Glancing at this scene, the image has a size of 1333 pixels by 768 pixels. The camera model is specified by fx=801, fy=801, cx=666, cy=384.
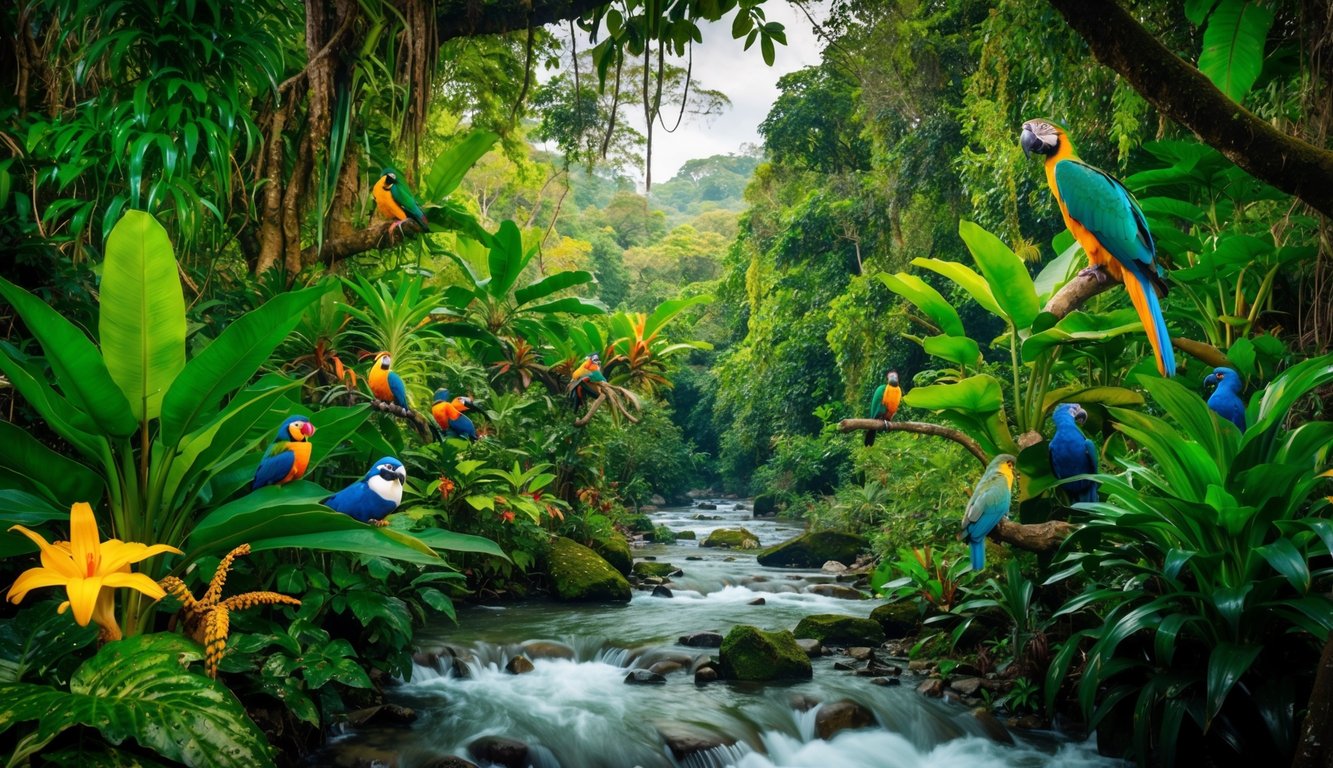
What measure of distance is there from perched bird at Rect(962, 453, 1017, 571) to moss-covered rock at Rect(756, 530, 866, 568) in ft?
19.6

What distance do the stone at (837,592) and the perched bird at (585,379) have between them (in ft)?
9.54

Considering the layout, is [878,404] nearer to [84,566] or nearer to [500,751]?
[500,751]

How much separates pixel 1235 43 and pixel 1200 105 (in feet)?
6.85

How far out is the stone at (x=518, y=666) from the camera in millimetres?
4832

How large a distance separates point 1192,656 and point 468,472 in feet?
14.1

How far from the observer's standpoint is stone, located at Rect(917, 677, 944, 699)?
443 cm

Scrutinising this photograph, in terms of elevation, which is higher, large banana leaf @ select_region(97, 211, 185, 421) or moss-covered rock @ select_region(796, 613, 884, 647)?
large banana leaf @ select_region(97, 211, 185, 421)

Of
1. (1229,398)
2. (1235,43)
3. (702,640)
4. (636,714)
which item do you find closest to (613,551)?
(702,640)

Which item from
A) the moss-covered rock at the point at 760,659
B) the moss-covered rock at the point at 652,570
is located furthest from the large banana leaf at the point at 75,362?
the moss-covered rock at the point at 652,570

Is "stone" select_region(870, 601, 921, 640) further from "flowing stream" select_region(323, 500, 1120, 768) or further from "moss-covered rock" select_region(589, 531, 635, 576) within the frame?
"moss-covered rock" select_region(589, 531, 635, 576)

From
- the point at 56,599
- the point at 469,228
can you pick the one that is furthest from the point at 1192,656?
the point at 469,228

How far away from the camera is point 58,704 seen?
1.98m

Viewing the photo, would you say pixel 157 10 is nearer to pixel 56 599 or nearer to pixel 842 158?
pixel 56 599

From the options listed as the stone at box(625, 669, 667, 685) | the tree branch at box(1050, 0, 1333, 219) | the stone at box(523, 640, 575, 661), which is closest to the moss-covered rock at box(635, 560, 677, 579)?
the stone at box(523, 640, 575, 661)
